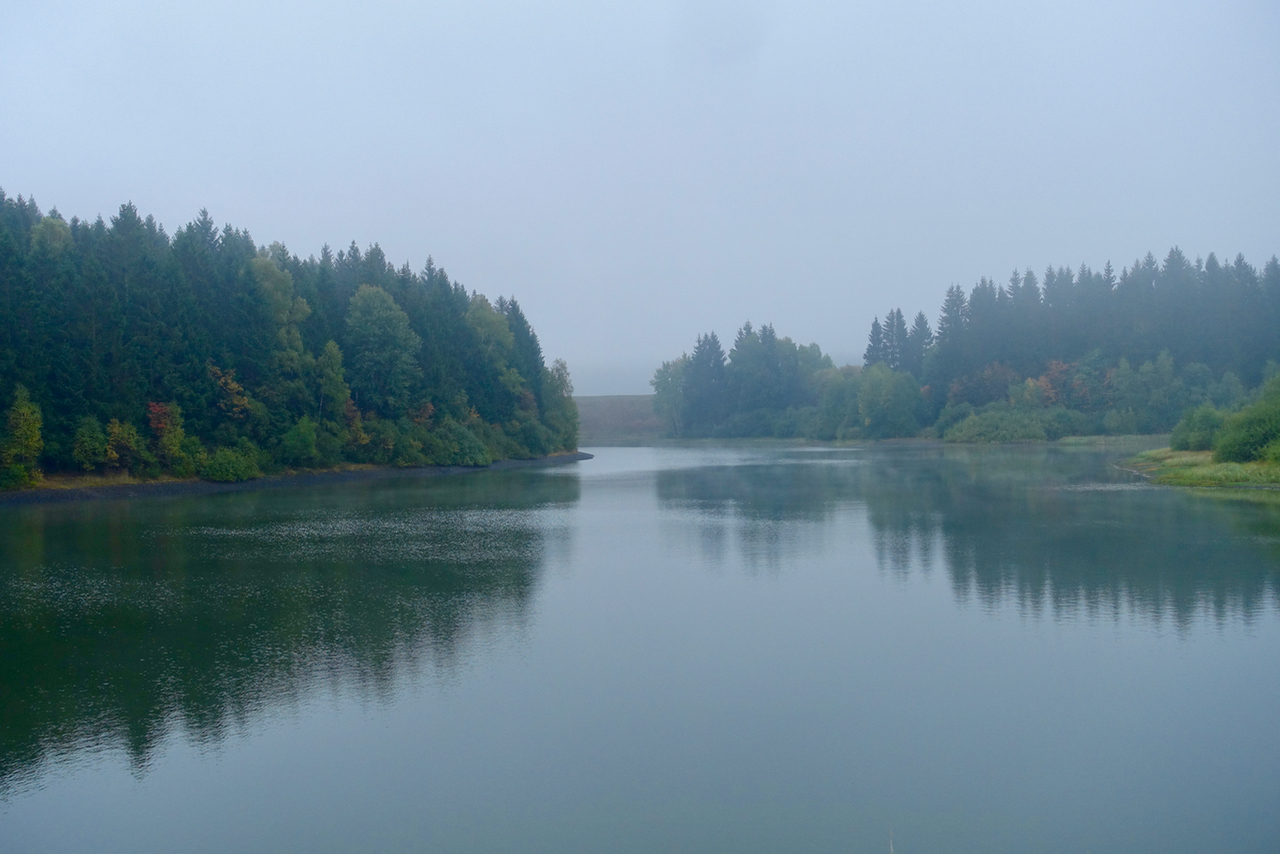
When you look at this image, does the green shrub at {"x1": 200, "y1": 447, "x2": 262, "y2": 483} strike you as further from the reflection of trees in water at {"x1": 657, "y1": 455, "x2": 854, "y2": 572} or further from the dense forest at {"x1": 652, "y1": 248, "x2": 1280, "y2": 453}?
the dense forest at {"x1": 652, "y1": 248, "x2": 1280, "y2": 453}

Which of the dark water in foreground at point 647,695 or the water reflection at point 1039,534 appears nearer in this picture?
the dark water in foreground at point 647,695

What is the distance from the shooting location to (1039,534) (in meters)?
21.1

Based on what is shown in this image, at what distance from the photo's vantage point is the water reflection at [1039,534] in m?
14.2

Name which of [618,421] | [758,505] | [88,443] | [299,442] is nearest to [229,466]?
[299,442]

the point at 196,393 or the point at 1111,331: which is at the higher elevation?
the point at 1111,331

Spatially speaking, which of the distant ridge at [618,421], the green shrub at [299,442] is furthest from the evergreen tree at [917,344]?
the green shrub at [299,442]

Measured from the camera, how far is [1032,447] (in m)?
73.1

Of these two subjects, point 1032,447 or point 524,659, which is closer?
point 524,659

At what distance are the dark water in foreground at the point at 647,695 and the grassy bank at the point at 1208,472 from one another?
13.0m

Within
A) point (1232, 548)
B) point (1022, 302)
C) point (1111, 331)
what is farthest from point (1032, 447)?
point (1232, 548)

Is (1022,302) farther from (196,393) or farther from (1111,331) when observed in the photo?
(196,393)

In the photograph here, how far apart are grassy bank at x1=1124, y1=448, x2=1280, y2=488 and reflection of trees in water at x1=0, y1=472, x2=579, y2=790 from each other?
23.5 m

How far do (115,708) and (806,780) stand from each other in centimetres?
688

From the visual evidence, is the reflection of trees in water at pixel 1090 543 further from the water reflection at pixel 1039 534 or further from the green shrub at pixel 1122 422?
the green shrub at pixel 1122 422
